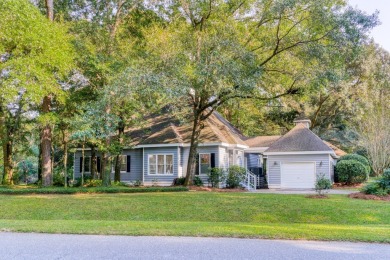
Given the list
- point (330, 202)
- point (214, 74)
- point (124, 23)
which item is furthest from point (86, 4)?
point (330, 202)

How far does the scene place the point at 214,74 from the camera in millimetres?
15508

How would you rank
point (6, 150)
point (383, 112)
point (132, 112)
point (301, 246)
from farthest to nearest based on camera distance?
point (383, 112) → point (6, 150) → point (132, 112) → point (301, 246)

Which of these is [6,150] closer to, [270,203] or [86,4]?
[86,4]

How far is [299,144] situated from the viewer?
23781 millimetres

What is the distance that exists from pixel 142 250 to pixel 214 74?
10.0 metres

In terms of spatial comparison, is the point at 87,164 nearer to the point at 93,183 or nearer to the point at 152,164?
the point at 93,183

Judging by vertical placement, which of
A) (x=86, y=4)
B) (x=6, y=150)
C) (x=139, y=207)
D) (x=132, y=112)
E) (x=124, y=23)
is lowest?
(x=139, y=207)

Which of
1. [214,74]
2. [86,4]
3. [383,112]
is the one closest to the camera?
[214,74]

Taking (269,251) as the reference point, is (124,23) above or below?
above

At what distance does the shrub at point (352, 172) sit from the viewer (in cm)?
2511

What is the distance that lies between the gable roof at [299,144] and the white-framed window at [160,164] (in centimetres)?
664

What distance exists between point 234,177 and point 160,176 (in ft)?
17.3

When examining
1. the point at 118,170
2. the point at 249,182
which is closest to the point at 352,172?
Answer: the point at 249,182

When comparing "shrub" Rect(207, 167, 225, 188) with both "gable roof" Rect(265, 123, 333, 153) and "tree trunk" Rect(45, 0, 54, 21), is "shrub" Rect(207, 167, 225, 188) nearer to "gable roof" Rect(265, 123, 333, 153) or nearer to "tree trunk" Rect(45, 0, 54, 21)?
"gable roof" Rect(265, 123, 333, 153)
